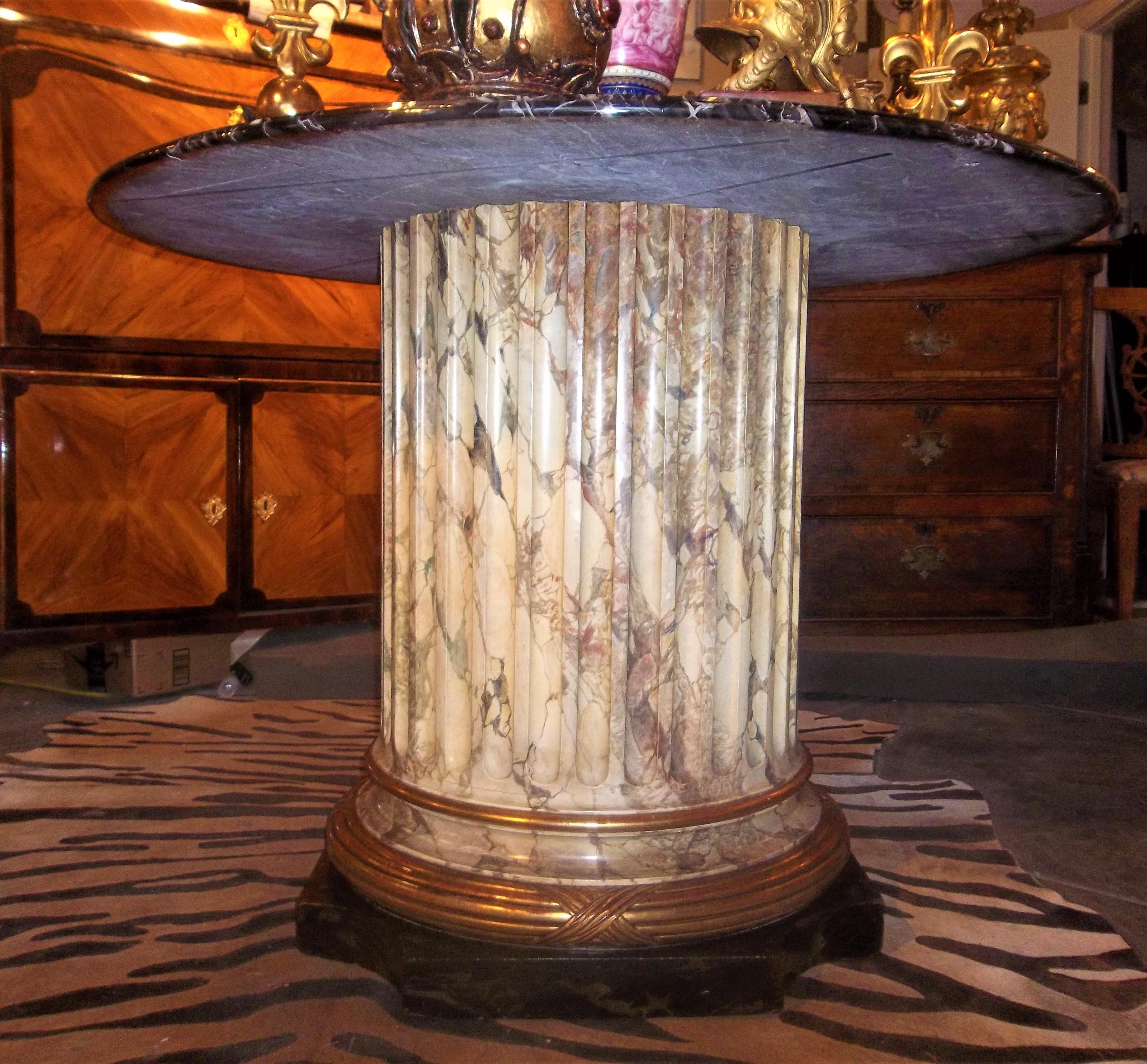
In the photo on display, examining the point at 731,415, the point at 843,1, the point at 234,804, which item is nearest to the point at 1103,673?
the point at 843,1

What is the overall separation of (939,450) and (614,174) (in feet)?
6.76

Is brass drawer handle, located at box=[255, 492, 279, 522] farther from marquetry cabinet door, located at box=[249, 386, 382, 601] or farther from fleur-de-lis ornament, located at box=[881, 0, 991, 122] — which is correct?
fleur-de-lis ornament, located at box=[881, 0, 991, 122]

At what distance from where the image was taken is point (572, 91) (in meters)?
1.13

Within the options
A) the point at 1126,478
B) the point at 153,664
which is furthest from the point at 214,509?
the point at 1126,478

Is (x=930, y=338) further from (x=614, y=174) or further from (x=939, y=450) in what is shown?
(x=614, y=174)

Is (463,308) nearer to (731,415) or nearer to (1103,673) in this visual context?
(731,415)

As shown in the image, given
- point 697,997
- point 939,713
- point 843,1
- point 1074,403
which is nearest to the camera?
point 697,997

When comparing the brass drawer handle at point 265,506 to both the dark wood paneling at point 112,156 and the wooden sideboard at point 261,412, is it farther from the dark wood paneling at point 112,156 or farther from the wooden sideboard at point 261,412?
the dark wood paneling at point 112,156

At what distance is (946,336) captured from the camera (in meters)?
2.86

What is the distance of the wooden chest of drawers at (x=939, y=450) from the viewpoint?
9.37ft

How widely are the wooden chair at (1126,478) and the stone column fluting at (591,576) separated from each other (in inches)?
85.6

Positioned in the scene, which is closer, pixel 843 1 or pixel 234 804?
pixel 234 804

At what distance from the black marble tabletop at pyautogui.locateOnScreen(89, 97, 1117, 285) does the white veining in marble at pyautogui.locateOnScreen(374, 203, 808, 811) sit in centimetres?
7

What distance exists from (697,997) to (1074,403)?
227 centimetres
